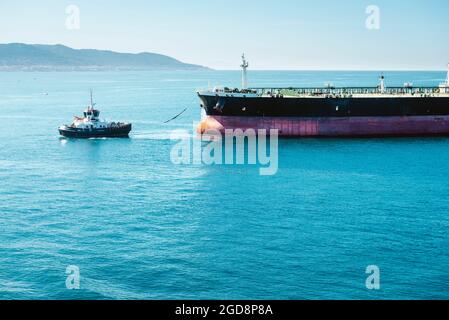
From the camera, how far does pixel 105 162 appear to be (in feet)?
184

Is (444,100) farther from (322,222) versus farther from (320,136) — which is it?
(322,222)

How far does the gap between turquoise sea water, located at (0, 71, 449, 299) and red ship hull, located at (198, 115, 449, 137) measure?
7430mm

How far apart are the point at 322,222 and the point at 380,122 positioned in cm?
3786

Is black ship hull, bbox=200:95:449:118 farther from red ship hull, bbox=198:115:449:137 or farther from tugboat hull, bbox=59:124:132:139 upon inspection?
tugboat hull, bbox=59:124:132:139

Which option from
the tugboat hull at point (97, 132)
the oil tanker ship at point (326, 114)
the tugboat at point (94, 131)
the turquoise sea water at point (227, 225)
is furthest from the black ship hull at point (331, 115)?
the tugboat hull at point (97, 132)

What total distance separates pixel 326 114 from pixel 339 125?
7.27 feet

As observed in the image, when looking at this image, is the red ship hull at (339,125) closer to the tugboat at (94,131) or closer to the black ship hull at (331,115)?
the black ship hull at (331,115)

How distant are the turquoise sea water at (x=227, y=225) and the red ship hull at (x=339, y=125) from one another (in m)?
7.43

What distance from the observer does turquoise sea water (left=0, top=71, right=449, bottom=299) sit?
1008 inches

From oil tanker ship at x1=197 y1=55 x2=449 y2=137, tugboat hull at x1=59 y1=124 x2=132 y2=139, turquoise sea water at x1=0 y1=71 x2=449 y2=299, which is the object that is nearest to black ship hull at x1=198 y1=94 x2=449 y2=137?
oil tanker ship at x1=197 y1=55 x2=449 y2=137

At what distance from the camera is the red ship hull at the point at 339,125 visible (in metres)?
66.6

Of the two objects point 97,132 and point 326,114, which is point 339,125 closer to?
point 326,114

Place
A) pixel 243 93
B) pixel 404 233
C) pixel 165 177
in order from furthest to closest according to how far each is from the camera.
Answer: pixel 243 93, pixel 165 177, pixel 404 233
